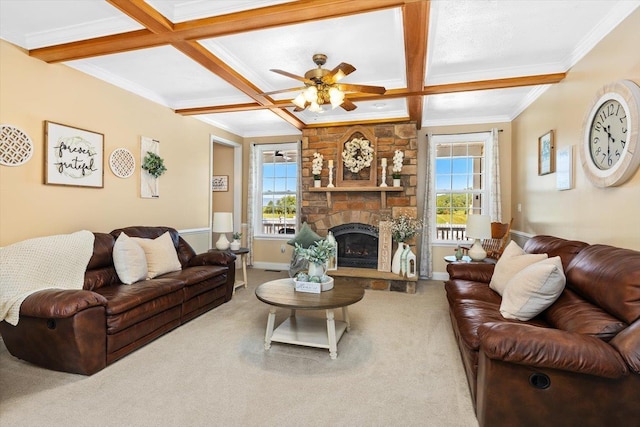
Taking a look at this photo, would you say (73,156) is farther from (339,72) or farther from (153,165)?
(339,72)

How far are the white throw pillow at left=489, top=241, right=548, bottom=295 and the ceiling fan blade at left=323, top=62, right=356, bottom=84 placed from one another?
2.08 meters

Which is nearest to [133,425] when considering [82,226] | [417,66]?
[82,226]

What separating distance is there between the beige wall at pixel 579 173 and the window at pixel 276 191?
377cm

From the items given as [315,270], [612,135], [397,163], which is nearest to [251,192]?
[397,163]

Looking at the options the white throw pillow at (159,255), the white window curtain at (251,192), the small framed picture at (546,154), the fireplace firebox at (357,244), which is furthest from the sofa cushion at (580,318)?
the white window curtain at (251,192)

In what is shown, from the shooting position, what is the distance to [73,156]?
3395mm

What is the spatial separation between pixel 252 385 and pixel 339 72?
8.13 feet

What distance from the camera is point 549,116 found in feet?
12.3

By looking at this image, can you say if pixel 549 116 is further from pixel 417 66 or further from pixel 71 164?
pixel 71 164

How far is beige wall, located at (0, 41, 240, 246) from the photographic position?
293 cm

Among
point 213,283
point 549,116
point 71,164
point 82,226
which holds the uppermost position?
point 549,116

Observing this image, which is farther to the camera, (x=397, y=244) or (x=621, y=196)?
(x=397, y=244)

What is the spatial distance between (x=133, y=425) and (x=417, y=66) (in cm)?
341

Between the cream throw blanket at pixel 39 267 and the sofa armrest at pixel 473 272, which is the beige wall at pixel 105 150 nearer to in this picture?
the cream throw blanket at pixel 39 267
